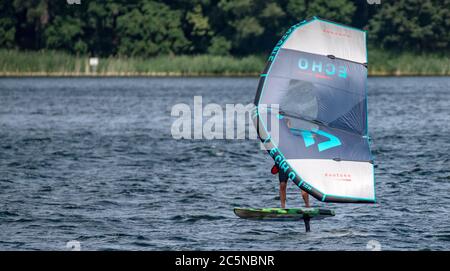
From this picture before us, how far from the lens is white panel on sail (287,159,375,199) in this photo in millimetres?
24469

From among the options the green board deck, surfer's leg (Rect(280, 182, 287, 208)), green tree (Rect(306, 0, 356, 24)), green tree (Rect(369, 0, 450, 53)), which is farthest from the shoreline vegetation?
the green board deck

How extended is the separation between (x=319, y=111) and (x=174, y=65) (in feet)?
295

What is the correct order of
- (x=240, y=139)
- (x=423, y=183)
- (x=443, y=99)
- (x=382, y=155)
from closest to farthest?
(x=423, y=183) < (x=382, y=155) < (x=240, y=139) < (x=443, y=99)

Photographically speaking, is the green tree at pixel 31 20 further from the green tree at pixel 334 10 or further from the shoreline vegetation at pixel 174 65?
the green tree at pixel 334 10

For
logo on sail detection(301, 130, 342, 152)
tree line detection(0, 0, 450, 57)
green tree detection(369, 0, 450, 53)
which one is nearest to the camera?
logo on sail detection(301, 130, 342, 152)

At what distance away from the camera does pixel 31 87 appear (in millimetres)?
94875

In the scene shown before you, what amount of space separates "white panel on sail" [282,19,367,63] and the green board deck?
3807 millimetres

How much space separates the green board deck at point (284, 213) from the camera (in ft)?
78.1

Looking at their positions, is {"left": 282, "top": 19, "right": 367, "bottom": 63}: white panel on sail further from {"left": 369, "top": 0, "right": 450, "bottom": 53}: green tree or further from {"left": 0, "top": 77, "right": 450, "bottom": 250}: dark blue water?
{"left": 369, "top": 0, "right": 450, "bottom": 53}: green tree

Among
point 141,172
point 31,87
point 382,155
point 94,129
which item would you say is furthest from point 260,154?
point 31,87

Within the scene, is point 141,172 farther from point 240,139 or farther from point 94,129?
point 94,129

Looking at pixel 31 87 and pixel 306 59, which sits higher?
pixel 306 59
